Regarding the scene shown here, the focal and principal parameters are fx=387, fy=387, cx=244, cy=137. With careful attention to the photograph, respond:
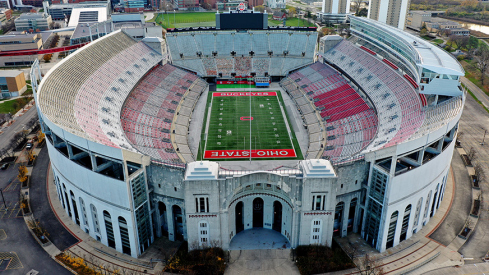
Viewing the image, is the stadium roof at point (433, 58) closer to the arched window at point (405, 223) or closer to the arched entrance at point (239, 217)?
the arched window at point (405, 223)

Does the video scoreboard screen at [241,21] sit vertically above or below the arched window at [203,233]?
above

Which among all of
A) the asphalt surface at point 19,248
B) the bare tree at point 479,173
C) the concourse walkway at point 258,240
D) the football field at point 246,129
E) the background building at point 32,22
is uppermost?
the background building at point 32,22

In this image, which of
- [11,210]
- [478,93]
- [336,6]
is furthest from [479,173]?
[336,6]

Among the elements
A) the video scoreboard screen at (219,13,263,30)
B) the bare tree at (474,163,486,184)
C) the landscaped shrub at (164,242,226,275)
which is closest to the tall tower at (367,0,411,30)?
the video scoreboard screen at (219,13,263,30)

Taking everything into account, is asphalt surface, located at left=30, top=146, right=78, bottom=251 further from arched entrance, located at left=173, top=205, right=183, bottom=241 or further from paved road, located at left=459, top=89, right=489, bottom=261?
paved road, located at left=459, top=89, right=489, bottom=261

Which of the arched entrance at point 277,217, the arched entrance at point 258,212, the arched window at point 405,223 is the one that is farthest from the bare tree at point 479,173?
the arched entrance at point 258,212

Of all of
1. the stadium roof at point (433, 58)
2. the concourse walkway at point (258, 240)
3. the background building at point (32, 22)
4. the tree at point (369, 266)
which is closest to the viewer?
the tree at point (369, 266)
